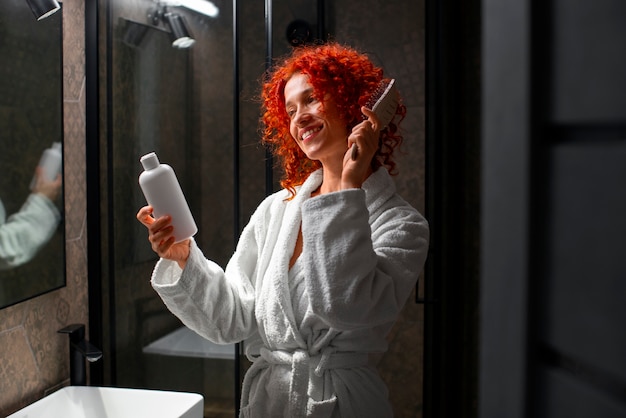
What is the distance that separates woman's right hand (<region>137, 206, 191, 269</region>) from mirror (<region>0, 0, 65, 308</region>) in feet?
1.40

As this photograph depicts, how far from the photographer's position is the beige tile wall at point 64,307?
1379 millimetres

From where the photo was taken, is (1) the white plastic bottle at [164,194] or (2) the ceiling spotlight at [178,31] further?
(2) the ceiling spotlight at [178,31]

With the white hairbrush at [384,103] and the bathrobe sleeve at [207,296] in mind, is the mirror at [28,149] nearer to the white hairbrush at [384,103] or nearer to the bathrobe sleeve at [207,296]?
the bathrobe sleeve at [207,296]

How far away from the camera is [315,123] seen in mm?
1105

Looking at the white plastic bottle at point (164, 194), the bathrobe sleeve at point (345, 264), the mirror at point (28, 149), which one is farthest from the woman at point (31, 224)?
the bathrobe sleeve at point (345, 264)

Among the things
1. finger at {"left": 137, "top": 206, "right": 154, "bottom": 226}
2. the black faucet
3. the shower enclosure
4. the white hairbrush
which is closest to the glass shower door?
the shower enclosure

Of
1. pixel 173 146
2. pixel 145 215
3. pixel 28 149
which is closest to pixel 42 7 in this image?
pixel 28 149

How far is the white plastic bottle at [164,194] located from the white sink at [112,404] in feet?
1.54

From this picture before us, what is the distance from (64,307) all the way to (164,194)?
0.70 m

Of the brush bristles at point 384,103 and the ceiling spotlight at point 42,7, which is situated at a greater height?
the ceiling spotlight at point 42,7

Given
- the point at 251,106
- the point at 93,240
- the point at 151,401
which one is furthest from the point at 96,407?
the point at 251,106

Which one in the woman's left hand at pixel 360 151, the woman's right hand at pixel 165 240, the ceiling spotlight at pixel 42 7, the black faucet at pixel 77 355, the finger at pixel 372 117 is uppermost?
the ceiling spotlight at pixel 42 7

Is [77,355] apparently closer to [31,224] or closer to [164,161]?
[31,224]

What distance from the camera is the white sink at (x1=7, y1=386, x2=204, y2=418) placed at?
136cm
